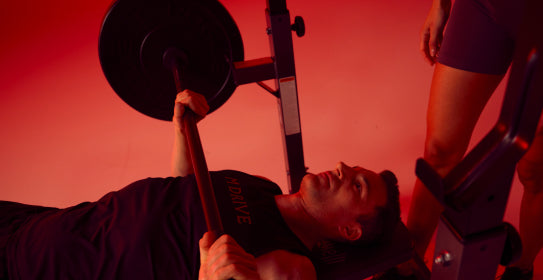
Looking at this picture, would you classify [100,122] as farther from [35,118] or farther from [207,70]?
[207,70]

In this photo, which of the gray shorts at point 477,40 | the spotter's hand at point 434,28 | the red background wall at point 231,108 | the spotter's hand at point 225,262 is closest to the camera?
the spotter's hand at point 225,262

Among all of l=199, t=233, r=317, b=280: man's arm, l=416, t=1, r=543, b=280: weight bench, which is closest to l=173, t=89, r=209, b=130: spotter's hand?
l=199, t=233, r=317, b=280: man's arm

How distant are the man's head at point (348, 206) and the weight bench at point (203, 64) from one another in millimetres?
51

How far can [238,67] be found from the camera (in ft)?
4.53

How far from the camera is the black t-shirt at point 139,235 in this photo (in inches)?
42.6

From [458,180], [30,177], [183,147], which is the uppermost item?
[458,180]

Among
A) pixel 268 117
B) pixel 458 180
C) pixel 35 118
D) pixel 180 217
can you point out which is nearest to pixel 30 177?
pixel 35 118

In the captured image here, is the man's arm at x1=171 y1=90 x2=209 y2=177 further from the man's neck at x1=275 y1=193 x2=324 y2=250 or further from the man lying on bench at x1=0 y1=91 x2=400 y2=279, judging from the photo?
the man's neck at x1=275 y1=193 x2=324 y2=250

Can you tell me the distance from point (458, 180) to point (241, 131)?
6.73 feet

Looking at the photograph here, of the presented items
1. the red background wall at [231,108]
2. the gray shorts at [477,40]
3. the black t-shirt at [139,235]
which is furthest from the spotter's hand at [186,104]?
the red background wall at [231,108]

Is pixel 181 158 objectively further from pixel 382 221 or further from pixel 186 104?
pixel 382 221

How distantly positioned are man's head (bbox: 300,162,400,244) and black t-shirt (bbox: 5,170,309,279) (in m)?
0.12

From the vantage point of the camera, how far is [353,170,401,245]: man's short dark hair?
3.98ft

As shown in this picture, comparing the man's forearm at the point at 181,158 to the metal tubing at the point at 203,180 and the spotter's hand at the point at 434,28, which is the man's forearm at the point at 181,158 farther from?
the spotter's hand at the point at 434,28
